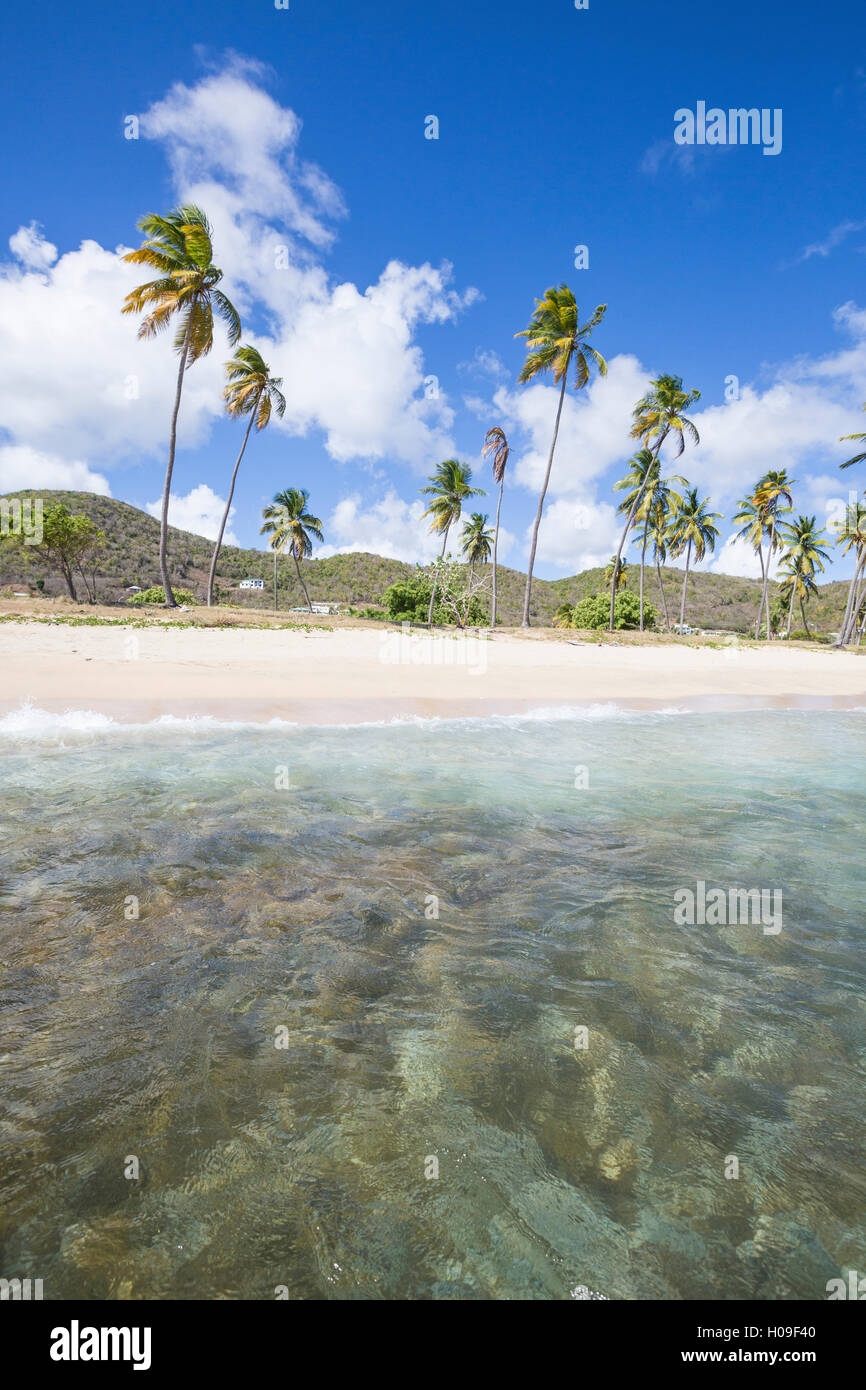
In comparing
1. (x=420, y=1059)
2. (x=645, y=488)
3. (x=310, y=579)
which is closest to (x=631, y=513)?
(x=645, y=488)

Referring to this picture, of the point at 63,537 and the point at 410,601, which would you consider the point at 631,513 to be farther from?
the point at 63,537

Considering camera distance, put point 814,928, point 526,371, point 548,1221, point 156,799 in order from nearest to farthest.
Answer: point 548,1221
point 814,928
point 156,799
point 526,371

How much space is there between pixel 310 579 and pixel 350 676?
6991 cm

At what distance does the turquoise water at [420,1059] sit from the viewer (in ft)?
6.04

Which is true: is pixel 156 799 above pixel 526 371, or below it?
below

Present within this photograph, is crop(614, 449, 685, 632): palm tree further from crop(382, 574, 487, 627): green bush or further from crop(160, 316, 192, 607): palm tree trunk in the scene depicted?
crop(160, 316, 192, 607): palm tree trunk

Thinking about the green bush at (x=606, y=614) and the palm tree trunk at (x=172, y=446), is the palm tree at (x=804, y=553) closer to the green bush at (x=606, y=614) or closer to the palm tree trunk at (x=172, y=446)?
the green bush at (x=606, y=614)

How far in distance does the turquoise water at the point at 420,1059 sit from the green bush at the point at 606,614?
4269cm

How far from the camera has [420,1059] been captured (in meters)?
2.66

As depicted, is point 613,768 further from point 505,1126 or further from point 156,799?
point 505,1126

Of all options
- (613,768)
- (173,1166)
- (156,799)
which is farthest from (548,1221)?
(613,768)

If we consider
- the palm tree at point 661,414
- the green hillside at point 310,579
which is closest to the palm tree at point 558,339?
the palm tree at point 661,414

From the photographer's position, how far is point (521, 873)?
4711mm
